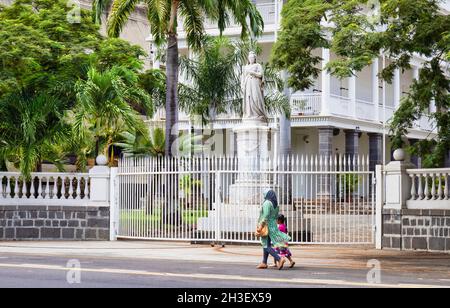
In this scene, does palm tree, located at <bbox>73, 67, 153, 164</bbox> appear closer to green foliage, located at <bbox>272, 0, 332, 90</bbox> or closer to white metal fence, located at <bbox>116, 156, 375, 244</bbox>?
white metal fence, located at <bbox>116, 156, 375, 244</bbox>

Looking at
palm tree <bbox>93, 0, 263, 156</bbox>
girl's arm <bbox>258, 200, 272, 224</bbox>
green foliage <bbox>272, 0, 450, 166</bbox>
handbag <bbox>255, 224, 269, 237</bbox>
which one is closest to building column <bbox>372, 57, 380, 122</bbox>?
palm tree <bbox>93, 0, 263, 156</bbox>

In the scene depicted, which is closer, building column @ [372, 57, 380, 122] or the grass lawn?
the grass lawn

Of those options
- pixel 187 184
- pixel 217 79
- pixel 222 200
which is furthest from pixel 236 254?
pixel 217 79

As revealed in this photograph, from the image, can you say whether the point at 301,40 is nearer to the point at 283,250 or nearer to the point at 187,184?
the point at 187,184

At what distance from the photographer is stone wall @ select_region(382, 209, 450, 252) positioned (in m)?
21.4

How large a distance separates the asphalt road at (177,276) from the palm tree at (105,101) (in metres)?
8.35

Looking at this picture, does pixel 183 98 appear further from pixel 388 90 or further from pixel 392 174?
pixel 388 90

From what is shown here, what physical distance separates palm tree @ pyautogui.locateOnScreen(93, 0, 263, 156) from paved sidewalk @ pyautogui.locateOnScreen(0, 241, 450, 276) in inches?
228

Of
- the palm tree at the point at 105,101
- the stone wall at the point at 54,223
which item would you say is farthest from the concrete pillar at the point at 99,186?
the palm tree at the point at 105,101

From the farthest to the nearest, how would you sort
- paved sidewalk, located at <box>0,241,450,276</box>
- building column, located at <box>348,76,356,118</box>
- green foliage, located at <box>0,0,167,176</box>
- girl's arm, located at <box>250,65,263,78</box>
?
building column, located at <box>348,76,356,118</box>
green foliage, located at <box>0,0,167,176</box>
girl's arm, located at <box>250,65,263,78</box>
paved sidewalk, located at <box>0,241,450,276</box>

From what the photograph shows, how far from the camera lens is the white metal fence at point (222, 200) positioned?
23.6 metres

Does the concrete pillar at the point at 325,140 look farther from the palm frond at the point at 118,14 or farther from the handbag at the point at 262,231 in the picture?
the handbag at the point at 262,231

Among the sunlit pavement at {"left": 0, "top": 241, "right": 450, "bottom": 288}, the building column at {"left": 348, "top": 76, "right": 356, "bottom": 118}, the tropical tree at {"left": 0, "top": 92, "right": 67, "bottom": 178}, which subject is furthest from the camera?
the building column at {"left": 348, "top": 76, "right": 356, "bottom": 118}
